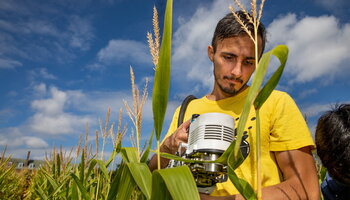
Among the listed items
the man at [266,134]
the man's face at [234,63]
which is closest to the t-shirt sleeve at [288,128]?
the man at [266,134]

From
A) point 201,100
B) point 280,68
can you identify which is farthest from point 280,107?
point 280,68

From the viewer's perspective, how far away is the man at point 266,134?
1.14m

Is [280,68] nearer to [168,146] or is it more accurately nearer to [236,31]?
[168,146]

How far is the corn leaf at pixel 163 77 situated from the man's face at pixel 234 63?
736mm

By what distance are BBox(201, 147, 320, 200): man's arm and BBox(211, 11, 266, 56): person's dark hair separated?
636 mm

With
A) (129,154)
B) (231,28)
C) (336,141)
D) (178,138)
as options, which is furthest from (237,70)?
(129,154)

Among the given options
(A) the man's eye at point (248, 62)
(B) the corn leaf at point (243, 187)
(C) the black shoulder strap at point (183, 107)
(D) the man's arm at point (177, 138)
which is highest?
(A) the man's eye at point (248, 62)

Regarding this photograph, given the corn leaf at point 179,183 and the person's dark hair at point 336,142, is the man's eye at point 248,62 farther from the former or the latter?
the corn leaf at point 179,183

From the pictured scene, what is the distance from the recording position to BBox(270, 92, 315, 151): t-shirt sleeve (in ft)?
3.95

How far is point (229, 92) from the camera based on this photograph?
1542mm

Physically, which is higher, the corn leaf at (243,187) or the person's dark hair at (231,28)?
the person's dark hair at (231,28)

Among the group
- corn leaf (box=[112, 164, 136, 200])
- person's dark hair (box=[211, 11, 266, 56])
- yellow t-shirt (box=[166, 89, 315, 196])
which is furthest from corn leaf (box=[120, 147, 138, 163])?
person's dark hair (box=[211, 11, 266, 56])

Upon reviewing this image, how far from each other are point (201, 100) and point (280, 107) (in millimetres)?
558

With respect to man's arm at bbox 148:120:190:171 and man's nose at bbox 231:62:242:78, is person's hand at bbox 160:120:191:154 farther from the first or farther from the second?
man's nose at bbox 231:62:242:78
